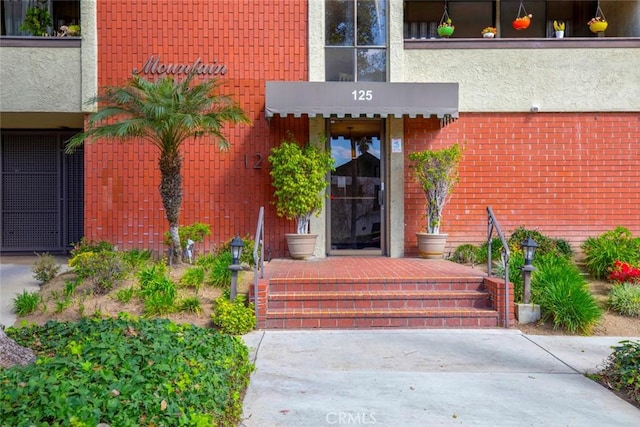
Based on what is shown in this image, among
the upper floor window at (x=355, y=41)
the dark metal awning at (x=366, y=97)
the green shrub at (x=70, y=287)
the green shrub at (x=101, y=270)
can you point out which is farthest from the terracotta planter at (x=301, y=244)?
the green shrub at (x=70, y=287)

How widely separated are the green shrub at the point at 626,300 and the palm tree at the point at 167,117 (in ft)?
21.9

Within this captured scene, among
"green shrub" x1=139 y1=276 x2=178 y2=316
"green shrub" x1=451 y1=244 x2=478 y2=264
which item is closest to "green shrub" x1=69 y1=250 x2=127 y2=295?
"green shrub" x1=139 y1=276 x2=178 y2=316

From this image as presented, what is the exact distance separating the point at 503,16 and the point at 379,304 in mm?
8441

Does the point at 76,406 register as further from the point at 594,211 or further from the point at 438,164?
the point at 594,211

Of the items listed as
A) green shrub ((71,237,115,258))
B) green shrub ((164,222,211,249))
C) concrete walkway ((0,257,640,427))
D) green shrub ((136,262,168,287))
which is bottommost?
concrete walkway ((0,257,640,427))

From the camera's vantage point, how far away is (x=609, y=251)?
8.06m

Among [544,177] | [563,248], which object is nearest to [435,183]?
[544,177]

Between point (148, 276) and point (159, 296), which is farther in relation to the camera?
point (148, 276)

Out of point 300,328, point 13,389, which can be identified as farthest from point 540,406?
point 13,389

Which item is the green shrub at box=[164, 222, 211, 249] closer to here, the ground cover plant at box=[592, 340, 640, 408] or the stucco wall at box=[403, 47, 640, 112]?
the stucco wall at box=[403, 47, 640, 112]

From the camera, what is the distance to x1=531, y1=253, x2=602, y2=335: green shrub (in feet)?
20.2

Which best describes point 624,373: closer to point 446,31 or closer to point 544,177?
point 544,177

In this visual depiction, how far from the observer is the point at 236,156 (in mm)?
9656

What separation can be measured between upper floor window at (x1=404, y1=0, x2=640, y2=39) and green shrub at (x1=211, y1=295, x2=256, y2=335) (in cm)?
797
